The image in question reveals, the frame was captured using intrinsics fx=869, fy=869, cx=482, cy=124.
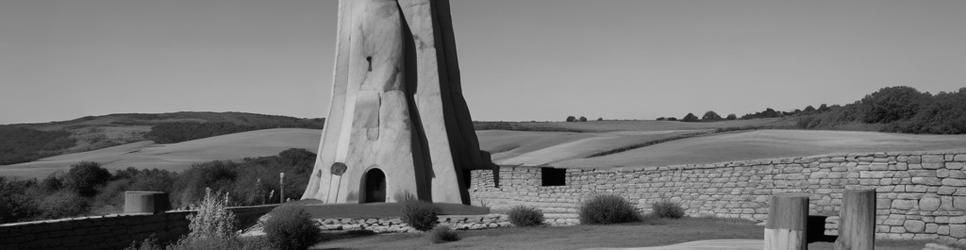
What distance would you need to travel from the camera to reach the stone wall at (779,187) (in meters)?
14.2

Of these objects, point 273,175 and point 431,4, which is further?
point 273,175

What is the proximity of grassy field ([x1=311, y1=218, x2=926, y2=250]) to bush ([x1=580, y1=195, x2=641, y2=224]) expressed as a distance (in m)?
0.74

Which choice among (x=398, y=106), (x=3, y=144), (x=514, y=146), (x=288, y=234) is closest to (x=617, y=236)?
(x=288, y=234)

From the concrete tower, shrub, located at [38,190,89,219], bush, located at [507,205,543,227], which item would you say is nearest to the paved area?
bush, located at [507,205,543,227]

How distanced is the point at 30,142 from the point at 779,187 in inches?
3150

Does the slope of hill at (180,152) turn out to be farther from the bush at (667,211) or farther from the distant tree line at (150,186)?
the bush at (667,211)

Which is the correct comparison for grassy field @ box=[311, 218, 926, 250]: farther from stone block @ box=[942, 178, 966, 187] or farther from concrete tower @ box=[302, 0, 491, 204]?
concrete tower @ box=[302, 0, 491, 204]

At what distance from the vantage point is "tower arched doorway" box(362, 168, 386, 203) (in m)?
30.6

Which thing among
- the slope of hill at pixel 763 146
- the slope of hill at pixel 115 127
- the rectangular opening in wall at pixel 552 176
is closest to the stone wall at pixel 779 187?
the rectangular opening in wall at pixel 552 176

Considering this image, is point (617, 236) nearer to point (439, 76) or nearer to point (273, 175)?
point (439, 76)

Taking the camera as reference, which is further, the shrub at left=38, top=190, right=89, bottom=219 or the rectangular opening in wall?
the shrub at left=38, top=190, right=89, bottom=219

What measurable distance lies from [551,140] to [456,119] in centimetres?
3317

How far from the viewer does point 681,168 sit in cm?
2083

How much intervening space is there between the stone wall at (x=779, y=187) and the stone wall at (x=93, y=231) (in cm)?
956
